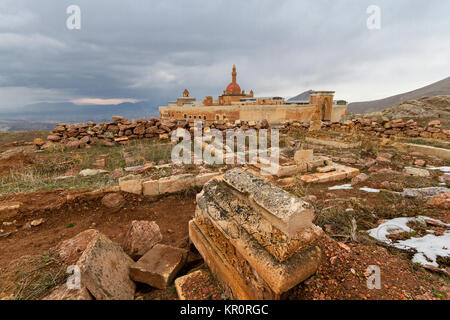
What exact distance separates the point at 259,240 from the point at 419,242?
2.06m

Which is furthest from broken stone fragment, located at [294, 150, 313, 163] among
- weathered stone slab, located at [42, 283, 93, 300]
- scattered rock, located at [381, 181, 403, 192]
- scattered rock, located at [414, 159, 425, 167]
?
weathered stone slab, located at [42, 283, 93, 300]

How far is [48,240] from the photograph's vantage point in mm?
2895

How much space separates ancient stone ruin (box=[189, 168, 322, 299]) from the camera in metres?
1.49

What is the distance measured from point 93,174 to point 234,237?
15.9 feet

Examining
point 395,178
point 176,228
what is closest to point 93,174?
point 176,228

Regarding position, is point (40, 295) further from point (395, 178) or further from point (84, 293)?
point (395, 178)

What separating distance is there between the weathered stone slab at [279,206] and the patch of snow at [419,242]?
4.72 feet

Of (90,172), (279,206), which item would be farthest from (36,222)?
(279,206)

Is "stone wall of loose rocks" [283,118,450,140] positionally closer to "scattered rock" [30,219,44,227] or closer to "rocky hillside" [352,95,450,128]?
"rocky hillside" [352,95,450,128]

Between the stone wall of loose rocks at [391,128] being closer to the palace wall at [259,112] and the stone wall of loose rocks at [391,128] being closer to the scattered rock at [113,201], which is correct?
the palace wall at [259,112]

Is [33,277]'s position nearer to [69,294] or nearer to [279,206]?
[69,294]

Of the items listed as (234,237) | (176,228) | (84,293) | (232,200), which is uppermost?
(232,200)

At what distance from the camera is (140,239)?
2.55 m

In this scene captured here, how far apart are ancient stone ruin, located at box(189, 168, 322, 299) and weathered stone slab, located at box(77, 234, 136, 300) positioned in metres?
0.86
